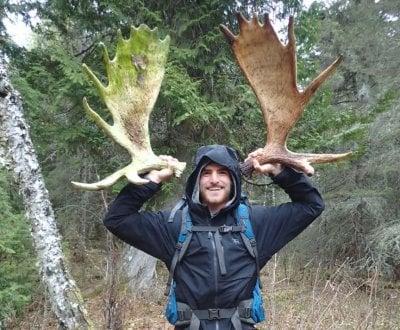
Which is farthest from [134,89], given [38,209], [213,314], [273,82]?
[38,209]

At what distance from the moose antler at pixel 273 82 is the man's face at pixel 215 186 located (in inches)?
11.4

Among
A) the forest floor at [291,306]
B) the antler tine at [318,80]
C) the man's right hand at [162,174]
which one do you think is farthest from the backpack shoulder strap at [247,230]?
the forest floor at [291,306]

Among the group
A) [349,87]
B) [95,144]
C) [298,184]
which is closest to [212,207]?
[298,184]

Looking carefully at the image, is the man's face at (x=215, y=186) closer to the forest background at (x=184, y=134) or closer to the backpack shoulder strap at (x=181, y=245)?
the backpack shoulder strap at (x=181, y=245)

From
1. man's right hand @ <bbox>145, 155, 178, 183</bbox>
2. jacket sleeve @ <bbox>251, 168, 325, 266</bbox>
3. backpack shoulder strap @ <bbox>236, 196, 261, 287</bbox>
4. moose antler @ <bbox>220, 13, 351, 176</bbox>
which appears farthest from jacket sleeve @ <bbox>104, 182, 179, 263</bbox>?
moose antler @ <bbox>220, 13, 351, 176</bbox>

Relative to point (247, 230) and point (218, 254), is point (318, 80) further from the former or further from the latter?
point (218, 254)

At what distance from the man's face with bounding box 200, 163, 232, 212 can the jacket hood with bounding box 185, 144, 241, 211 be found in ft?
0.10

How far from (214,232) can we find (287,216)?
0.50m

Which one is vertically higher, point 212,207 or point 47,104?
point 47,104

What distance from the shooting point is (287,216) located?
2.98m

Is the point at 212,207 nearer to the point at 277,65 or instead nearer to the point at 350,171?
the point at 277,65

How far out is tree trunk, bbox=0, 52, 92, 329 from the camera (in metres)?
5.00

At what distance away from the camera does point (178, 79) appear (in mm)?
7645

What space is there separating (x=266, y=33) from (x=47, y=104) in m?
6.12
